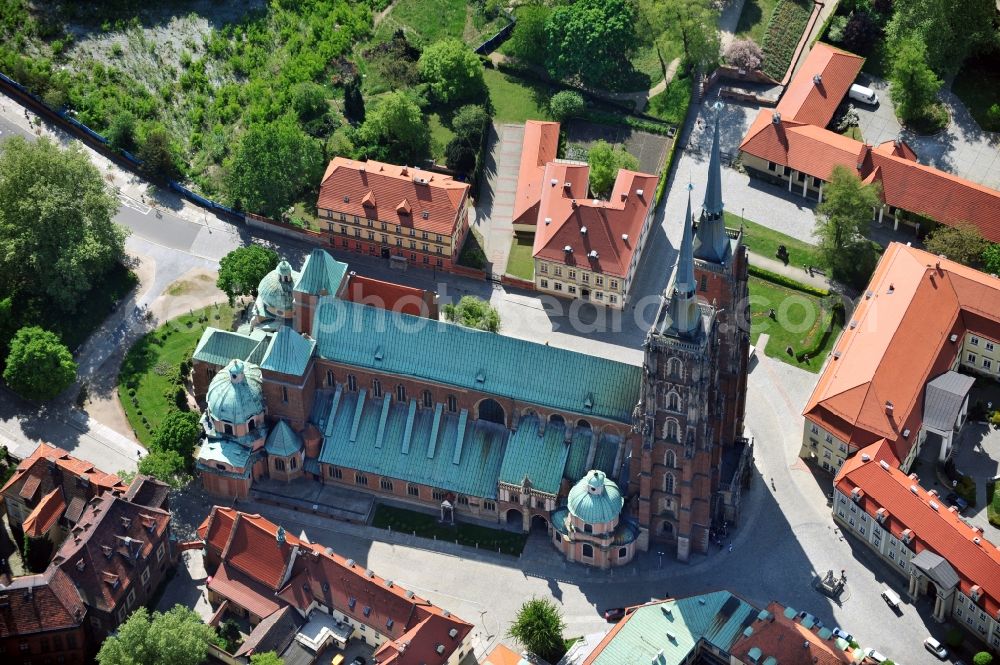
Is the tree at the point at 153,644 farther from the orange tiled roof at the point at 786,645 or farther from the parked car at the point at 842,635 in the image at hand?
the parked car at the point at 842,635

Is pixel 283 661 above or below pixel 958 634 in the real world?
below

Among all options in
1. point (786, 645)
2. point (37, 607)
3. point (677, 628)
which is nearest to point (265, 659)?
point (37, 607)

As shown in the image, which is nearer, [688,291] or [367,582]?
[688,291]

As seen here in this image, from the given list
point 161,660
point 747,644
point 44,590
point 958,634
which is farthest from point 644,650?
point 44,590

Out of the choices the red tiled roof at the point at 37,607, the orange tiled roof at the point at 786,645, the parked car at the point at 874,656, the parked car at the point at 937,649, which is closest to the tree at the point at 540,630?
the orange tiled roof at the point at 786,645

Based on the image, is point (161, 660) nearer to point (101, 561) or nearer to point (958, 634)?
point (101, 561)

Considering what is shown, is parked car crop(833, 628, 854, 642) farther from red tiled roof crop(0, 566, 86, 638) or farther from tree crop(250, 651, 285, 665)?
red tiled roof crop(0, 566, 86, 638)
